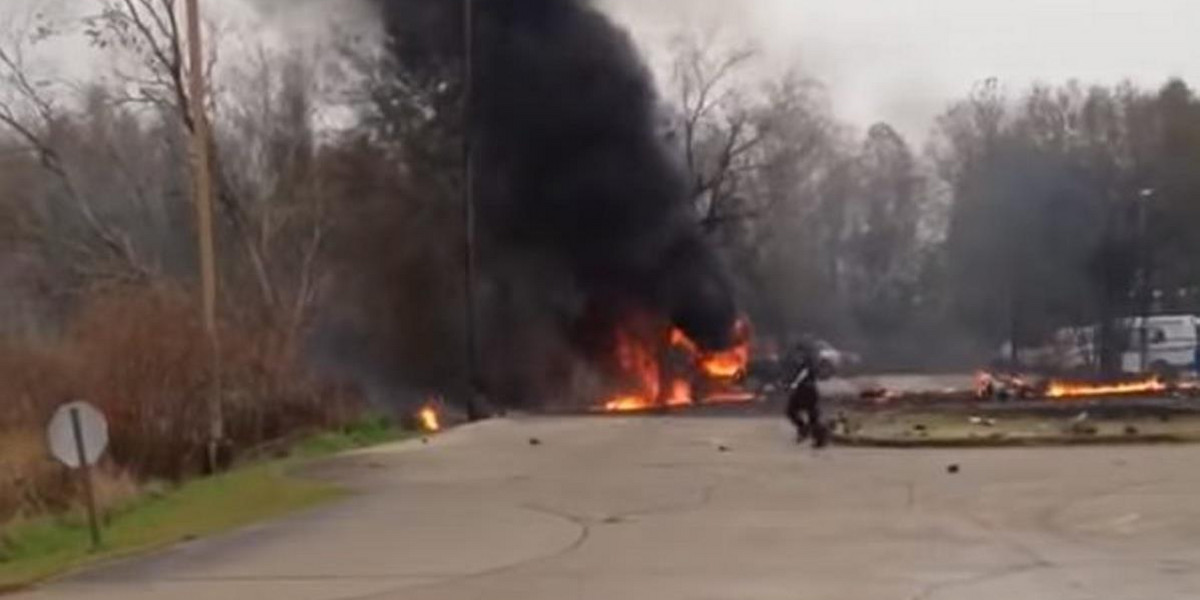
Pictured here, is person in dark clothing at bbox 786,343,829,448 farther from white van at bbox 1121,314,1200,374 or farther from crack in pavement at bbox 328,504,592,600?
white van at bbox 1121,314,1200,374

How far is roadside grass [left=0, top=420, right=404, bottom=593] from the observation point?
17672 mm

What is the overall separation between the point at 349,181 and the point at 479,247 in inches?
236

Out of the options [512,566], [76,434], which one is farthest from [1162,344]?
[512,566]

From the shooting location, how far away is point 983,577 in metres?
13.4

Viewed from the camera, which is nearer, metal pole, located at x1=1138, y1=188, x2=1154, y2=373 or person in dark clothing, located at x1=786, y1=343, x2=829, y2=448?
person in dark clothing, located at x1=786, y1=343, x2=829, y2=448

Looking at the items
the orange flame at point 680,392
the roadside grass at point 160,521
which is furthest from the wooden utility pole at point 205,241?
the orange flame at point 680,392

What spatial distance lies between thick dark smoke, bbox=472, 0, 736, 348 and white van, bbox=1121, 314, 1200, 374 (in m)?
16.4

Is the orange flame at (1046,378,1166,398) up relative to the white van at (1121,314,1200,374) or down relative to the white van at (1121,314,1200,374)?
down

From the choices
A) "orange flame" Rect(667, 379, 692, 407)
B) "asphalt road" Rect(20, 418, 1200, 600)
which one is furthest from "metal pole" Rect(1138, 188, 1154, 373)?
"asphalt road" Rect(20, 418, 1200, 600)

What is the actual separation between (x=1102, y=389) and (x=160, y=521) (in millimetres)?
27678

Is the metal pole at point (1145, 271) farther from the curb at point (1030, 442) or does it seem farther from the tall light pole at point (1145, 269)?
the curb at point (1030, 442)

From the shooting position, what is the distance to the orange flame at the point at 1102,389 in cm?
4012

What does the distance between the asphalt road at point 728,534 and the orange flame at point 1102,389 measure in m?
15.9

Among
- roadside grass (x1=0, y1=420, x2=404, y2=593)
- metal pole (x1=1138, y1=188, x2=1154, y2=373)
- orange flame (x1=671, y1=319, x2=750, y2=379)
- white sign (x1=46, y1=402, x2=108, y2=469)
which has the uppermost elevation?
metal pole (x1=1138, y1=188, x2=1154, y2=373)
